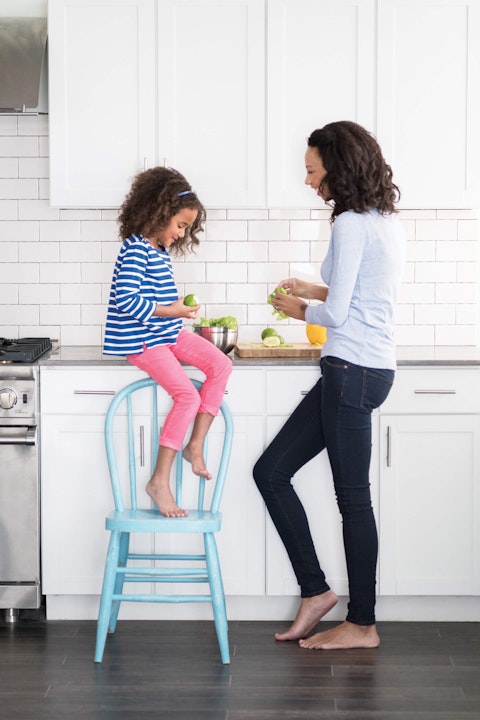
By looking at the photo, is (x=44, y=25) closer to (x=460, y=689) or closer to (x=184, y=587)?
(x=184, y=587)

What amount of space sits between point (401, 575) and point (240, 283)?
137 centimetres

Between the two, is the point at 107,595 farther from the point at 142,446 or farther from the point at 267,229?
the point at 267,229

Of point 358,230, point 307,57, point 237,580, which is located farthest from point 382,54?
point 237,580

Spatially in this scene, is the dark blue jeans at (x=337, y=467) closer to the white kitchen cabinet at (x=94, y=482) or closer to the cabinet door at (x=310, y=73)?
the white kitchen cabinet at (x=94, y=482)

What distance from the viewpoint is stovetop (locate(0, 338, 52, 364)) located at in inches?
145

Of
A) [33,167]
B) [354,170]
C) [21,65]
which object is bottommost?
[354,170]

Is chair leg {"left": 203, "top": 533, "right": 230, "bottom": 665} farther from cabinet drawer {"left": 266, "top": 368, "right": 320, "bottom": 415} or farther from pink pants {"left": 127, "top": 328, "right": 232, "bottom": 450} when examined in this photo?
cabinet drawer {"left": 266, "top": 368, "right": 320, "bottom": 415}

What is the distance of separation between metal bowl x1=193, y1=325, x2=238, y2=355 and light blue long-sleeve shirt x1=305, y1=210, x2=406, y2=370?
1.89ft

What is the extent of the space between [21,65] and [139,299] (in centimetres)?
115

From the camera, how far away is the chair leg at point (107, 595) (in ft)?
10.9

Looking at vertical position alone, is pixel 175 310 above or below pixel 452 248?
below

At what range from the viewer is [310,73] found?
3.94 meters

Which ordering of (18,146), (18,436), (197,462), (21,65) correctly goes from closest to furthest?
(197,462) → (18,436) → (21,65) → (18,146)

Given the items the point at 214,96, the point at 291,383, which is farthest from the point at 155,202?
the point at 291,383
